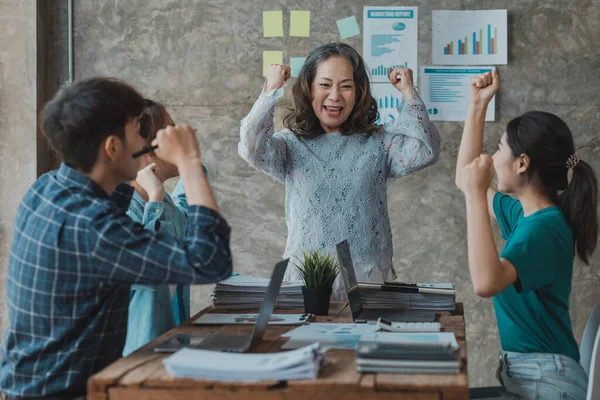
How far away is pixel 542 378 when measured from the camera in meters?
1.86

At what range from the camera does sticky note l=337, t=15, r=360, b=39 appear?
149 inches

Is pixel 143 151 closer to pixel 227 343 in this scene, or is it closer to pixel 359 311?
pixel 227 343

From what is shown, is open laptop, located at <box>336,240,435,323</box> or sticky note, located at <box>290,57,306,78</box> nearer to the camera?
open laptop, located at <box>336,240,435,323</box>

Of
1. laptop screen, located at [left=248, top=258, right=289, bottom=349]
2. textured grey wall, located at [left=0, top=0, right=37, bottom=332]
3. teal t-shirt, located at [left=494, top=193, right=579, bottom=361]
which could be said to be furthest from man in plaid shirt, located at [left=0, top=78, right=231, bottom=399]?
textured grey wall, located at [left=0, top=0, right=37, bottom=332]

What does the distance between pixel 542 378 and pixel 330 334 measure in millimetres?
535

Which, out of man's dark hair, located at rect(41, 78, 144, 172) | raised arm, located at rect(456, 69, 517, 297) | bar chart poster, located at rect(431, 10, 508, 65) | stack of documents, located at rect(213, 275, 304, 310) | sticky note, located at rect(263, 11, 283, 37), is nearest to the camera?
man's dark hair, located at rect(41, 78, 144, 172)

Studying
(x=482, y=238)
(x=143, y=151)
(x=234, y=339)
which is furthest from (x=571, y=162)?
(x=143, y=151)

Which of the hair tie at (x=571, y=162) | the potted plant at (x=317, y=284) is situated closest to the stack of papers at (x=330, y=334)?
the potted plant at (x=317, y=284)

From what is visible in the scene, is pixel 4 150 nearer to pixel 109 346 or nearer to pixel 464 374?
pixel 109 346

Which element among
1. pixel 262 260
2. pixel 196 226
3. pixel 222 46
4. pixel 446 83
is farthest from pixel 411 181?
pixel 196 226

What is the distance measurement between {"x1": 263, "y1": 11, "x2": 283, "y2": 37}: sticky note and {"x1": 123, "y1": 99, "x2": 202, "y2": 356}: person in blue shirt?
1.49 metres

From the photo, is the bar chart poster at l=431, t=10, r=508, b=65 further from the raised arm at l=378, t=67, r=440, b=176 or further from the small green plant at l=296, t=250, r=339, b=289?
the small green plant at l=296, t=250, r=339, b=289

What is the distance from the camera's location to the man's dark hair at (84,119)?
1.67 m

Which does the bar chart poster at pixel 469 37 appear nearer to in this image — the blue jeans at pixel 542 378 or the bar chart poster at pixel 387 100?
the bar chart poster at pixel 387 100
